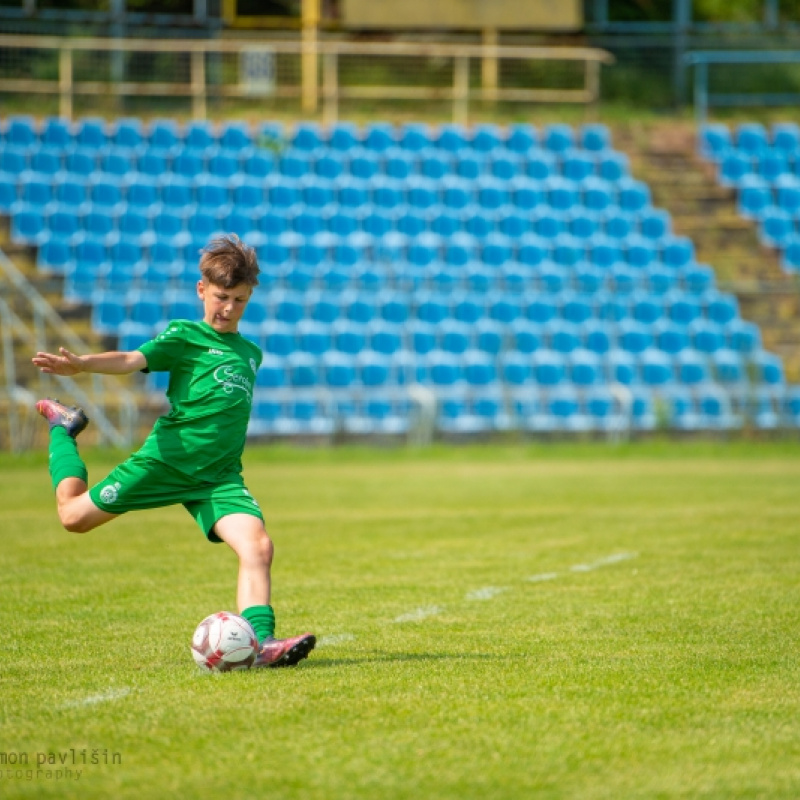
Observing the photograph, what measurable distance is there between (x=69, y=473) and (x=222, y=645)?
4.57 ft

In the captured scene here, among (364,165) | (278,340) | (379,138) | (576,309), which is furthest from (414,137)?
(278,340)

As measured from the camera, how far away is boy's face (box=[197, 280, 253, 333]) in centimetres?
572

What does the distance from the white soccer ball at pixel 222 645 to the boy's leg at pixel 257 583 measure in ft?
0.35

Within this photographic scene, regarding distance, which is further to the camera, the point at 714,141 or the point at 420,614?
the point at 714,141

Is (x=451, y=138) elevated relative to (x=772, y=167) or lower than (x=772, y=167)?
elevated

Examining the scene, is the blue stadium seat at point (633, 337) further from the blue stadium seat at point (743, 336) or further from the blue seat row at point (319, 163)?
the blue seat row at point (319, 163)

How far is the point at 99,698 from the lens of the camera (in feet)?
15.5

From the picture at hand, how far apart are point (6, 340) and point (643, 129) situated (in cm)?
1419

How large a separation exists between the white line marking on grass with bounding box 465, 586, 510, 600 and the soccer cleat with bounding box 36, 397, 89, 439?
7.61ft

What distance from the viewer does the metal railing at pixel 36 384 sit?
18000 mm

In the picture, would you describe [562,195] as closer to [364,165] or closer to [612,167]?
[612,167]

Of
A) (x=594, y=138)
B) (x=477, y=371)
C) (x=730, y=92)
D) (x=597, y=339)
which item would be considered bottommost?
(x=477, y=371)

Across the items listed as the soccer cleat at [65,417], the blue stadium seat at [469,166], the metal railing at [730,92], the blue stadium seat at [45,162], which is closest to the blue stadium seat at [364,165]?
the blue stadium seat at [469,166]

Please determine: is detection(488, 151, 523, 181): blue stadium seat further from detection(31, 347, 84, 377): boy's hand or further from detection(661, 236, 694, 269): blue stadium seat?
detection(31, 347, 84, 377): boy's hand
